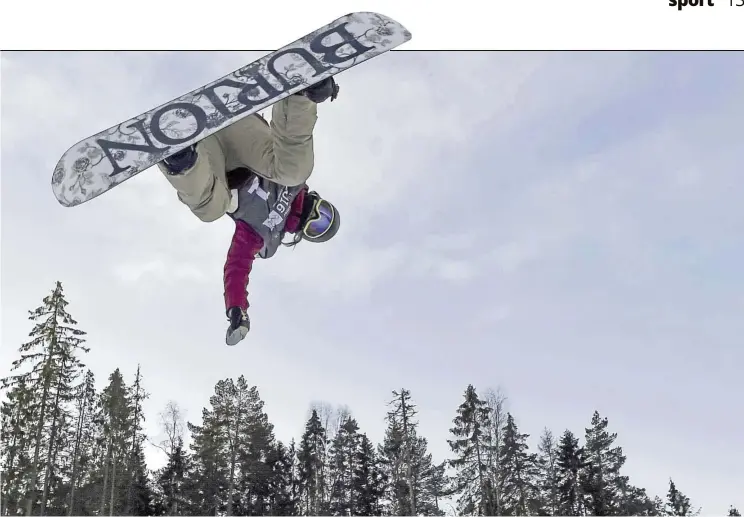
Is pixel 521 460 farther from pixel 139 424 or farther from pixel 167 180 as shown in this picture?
pixel 167 180

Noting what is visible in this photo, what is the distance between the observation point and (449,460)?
26688mm

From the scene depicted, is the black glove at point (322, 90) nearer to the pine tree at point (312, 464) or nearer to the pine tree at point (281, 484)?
the pine tree at point (281, 484)

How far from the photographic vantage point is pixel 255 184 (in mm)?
4539

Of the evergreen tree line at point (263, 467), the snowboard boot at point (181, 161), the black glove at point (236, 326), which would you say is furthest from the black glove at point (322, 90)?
the evergreen tree line at point (263, 467)

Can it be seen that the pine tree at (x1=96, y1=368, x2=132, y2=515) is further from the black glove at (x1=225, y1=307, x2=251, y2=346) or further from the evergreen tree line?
the black glove at (x1=225, y1=307, x2=251, y2=346)

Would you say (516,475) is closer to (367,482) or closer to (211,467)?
(367,482)

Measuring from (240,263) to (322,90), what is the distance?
4.86ft

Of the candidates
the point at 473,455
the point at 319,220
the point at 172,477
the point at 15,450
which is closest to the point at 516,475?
the point at 473,455

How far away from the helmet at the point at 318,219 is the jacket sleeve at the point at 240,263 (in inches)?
14.2

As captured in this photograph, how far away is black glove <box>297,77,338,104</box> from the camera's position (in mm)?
3828

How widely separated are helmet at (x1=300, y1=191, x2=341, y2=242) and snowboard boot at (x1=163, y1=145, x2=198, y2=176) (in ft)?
4.13

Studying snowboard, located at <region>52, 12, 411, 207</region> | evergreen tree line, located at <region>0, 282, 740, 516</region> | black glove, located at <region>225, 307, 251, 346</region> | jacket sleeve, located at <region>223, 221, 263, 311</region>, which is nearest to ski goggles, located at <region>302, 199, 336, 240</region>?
jacket sleeve, located at <region>223, 221, 263, 311</region>

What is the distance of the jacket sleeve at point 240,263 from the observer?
4.65 m

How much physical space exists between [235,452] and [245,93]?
23383mm
